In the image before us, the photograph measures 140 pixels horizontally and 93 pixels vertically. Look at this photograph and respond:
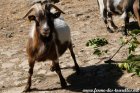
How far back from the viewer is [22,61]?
12.3 metres

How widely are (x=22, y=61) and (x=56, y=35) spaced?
2354 mm

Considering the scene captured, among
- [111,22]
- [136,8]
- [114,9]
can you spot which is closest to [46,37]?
[136,8]

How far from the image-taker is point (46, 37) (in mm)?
9602

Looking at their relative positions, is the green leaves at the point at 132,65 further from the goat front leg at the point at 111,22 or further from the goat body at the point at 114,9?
the goat front leg at the point at 111,22

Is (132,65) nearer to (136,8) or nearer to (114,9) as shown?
(136,8)

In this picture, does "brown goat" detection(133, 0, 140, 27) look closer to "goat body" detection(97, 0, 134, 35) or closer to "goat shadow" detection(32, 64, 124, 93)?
"goat body" detection(97, 0, 134, 35)

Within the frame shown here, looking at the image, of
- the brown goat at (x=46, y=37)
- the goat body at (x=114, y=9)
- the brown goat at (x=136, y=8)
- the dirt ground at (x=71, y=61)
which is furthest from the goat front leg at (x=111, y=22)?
the brown goat at (x=46, y=37)

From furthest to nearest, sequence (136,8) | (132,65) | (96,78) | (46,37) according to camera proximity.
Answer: (136,8)
(96,78)
(46,37)
(132,65)

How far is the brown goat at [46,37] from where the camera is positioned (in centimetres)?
924

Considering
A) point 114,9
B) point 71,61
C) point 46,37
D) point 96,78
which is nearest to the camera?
point 46,37

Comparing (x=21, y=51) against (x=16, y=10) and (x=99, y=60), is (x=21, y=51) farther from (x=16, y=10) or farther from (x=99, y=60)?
(x=16, y=10)

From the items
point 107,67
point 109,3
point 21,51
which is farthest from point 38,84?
point 109,3

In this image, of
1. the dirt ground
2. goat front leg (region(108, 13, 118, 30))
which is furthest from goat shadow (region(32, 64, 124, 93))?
goat front leg (region(108, 13, 118, 30))

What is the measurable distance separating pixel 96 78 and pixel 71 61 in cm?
152
